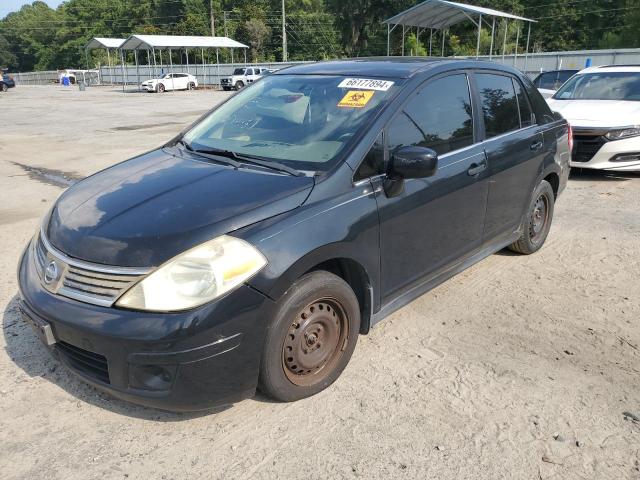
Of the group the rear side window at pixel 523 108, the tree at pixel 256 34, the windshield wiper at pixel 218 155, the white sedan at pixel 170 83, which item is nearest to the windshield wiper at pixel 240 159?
the windshield wiper at pixel 218 155

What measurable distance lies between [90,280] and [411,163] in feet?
5.73

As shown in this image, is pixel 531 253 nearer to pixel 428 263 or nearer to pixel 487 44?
pixel 428 263

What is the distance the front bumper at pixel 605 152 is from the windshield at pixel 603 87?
1.41 m

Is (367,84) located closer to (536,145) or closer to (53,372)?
(536,145)

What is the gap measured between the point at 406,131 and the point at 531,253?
2.43 metres

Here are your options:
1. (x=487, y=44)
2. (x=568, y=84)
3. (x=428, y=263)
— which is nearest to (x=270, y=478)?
(x=428, y=263)

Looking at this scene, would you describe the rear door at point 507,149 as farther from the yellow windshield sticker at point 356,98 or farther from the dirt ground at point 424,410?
the yellow windshield sticker at point 356,98

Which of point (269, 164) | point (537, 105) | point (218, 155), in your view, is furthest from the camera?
point (537, 105)

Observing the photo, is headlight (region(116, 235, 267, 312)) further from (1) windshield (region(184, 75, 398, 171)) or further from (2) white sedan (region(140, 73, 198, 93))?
(2) white sedan (region(140, 73, 198, 93))

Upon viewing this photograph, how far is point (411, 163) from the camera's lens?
2.97 m

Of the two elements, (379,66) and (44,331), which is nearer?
(44,331)

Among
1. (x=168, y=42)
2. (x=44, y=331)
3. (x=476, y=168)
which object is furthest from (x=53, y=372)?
(x=168, y=42)

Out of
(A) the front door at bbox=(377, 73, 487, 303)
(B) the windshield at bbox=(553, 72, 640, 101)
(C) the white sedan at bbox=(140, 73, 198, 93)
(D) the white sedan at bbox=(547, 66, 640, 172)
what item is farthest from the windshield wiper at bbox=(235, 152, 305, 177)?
(C) the white sedan at bbox=(140, 73, 198, 93)

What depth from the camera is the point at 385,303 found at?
3281 millimetres
